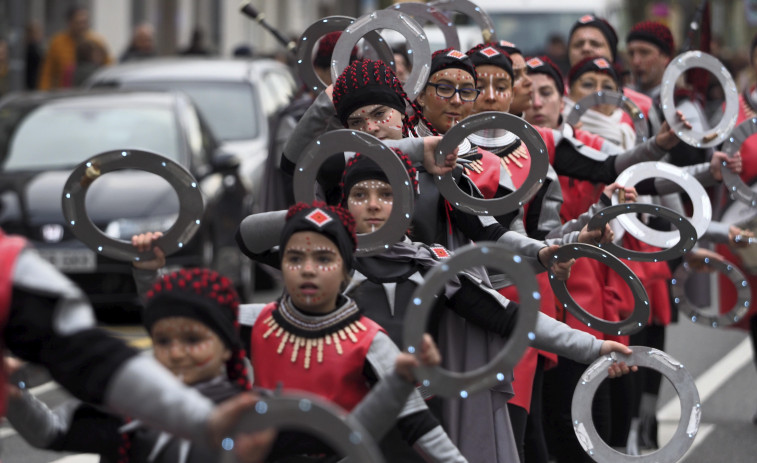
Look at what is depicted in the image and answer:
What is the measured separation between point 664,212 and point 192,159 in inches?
249

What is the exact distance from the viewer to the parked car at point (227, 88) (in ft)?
42.2

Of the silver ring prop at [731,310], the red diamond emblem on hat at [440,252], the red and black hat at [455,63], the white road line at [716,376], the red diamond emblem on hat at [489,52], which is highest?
the red and black hat at [455,63]

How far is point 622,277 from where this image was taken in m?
5.07

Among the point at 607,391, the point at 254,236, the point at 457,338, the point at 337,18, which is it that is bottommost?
the point at 607,391

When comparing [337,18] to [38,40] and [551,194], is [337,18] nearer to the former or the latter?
[551,194]

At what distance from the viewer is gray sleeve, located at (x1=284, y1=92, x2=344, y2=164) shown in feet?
16.9

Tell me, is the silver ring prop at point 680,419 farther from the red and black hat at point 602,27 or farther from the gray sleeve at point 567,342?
the red and black hat at point 602,27

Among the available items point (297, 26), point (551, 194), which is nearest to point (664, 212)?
point (551, 194)

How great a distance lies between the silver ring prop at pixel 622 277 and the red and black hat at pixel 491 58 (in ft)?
3.26

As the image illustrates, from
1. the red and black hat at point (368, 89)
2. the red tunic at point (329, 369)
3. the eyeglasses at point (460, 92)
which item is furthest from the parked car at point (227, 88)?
the red tunic at point (329, 369)

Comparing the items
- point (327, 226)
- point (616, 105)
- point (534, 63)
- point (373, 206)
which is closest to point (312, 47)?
point (534, 63)

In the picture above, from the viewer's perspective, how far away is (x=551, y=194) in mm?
5789

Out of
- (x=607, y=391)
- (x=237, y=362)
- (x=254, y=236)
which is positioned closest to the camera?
(x=237, y=362)

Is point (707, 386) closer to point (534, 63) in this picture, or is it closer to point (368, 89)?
point (534, 63)
